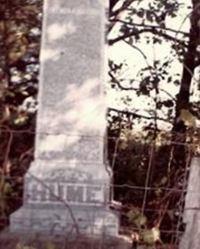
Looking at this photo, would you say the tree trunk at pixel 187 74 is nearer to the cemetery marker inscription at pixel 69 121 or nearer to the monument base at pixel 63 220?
the cemetery marker inscription at pixel 69 121

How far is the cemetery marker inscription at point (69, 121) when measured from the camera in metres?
6.92

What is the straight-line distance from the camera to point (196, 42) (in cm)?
963

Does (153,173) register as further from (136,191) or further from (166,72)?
(166,72)

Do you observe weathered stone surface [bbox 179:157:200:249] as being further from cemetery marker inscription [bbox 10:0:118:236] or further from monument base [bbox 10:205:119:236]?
cemetery marker inscription [bbox 10:0:118:236]

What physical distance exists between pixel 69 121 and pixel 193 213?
3.07 meters

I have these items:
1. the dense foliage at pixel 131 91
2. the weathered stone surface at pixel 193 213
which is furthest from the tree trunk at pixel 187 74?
the weathered stone surface at pixel 193 213

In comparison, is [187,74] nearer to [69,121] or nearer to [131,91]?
[131,91]

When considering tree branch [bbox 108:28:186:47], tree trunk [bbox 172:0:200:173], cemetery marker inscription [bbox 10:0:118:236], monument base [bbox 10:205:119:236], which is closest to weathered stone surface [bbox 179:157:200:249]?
monument base [bbox 10:205:119:236]

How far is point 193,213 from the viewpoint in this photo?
406 centimetres

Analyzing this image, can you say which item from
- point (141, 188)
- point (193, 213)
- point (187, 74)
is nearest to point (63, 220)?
point (141, 188)

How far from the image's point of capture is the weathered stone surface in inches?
158

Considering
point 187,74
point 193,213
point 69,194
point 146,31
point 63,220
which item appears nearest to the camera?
point 193,213

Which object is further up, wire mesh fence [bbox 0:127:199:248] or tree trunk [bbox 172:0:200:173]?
tree trunk [bbox 172:0:200:173]

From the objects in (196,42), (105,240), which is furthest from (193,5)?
(105,240)
